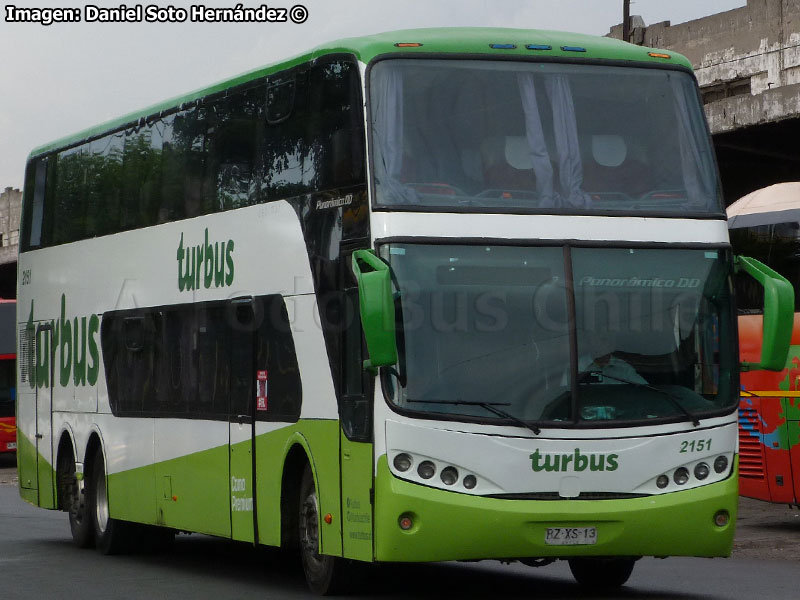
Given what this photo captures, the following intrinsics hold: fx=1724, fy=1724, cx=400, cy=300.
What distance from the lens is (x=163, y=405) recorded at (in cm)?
1542

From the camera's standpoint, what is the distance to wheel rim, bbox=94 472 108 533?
17125 mm

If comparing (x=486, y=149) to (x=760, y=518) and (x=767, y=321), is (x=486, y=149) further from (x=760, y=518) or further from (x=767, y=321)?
(x=760, y=518)

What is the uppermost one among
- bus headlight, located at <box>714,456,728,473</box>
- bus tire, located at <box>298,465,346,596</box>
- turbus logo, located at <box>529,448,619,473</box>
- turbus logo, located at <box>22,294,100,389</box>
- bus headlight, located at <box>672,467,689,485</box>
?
turbus logo, located at <box>22,294,100,389</box>

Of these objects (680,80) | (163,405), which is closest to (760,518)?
(163,405)

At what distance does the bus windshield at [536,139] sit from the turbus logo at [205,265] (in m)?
2.98

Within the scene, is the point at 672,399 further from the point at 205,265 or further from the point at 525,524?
the point at 205,265

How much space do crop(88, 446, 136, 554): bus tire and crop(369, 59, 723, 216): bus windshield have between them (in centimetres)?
699

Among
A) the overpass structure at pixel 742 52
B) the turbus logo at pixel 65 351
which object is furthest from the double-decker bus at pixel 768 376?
the overpass structure at pixel 742 52

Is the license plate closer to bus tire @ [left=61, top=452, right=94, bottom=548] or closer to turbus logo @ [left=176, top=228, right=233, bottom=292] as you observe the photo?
turbus logo @ [left=176, top=228, right=233, bottom=292]

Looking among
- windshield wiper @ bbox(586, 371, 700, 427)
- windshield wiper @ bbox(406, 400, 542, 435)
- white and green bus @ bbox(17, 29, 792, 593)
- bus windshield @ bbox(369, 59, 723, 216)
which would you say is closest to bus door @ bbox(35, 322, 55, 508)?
white and green bus @ bbox(17, 29, 792, 593)

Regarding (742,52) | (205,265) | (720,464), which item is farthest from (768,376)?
(742,52)

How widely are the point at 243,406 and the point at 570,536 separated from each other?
358cm

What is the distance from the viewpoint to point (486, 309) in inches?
434

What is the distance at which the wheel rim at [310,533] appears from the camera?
40.2 ft
